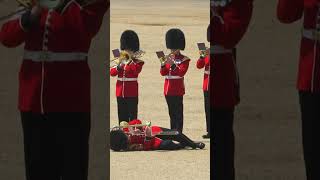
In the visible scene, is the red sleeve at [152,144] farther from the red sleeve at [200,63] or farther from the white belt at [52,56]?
the white belt at [52,56]

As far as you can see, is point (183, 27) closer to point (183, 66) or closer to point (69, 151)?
point (183, 66)

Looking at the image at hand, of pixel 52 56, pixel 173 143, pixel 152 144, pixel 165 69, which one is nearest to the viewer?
pixel 52 56

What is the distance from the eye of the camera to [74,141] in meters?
6.43

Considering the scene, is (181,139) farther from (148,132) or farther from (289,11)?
(289,11)

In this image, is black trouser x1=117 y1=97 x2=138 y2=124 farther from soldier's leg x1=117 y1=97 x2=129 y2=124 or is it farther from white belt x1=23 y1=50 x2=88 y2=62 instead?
white belt x1=23 y1=50 x2=88 y2=62

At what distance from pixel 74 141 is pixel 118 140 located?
5.90 metres

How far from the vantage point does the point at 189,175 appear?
34.8 feet

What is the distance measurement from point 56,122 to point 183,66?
315 inches

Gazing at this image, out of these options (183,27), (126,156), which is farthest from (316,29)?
(183,27)

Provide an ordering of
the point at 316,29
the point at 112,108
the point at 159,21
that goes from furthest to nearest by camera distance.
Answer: the point at 159,21 < the point at 112,108 < the point at 316,29

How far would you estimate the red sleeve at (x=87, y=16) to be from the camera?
20.5ft

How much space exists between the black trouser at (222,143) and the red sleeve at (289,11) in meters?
0.68

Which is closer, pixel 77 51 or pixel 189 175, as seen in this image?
pixel 77 51

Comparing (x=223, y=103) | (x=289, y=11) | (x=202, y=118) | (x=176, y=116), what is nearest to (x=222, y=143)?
(x=223, y=103)
